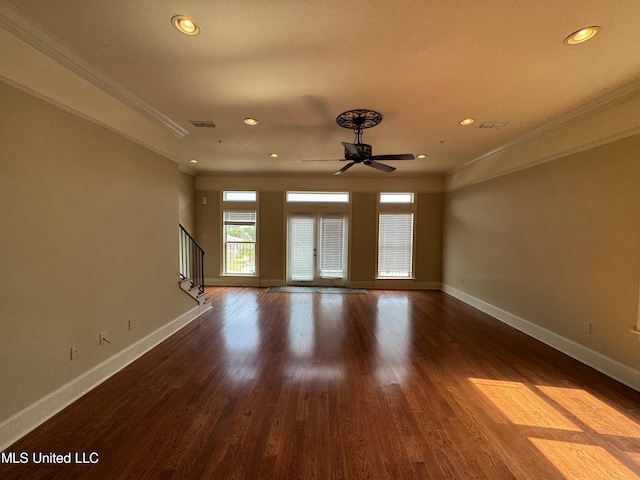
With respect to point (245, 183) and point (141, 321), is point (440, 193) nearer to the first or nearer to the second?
point (245, 183)

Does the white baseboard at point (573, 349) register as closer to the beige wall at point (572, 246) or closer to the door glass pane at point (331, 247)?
the beige wall at point (572, 246)

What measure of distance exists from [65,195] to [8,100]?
72 centimetres

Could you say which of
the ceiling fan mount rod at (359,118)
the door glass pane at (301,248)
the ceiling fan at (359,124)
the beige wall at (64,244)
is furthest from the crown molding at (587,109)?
the beige wall at (64,244)

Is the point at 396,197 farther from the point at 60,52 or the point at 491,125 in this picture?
the point at 60,52

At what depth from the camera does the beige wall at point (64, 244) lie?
1.91 m

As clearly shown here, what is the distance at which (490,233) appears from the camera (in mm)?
5020

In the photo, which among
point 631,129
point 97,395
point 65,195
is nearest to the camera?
point 65,195

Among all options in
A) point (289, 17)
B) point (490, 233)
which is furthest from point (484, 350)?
point (289, 17)

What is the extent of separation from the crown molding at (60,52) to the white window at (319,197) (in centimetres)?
422

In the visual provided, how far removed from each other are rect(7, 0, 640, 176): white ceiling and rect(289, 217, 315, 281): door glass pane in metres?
3.59

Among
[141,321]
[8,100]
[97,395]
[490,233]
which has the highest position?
[8,100]

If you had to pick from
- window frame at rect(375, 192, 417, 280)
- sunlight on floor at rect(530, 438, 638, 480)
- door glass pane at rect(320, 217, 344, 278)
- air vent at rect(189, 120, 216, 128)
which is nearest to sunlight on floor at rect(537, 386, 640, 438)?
sunlight on floor at rect(530, 438, 638, 480)

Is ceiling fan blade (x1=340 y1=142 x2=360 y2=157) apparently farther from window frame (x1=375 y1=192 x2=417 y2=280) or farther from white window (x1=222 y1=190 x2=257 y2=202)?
white window (x1=222 y1=190 x2=257 y2=202)

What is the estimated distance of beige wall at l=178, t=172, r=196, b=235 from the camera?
6.59 m
